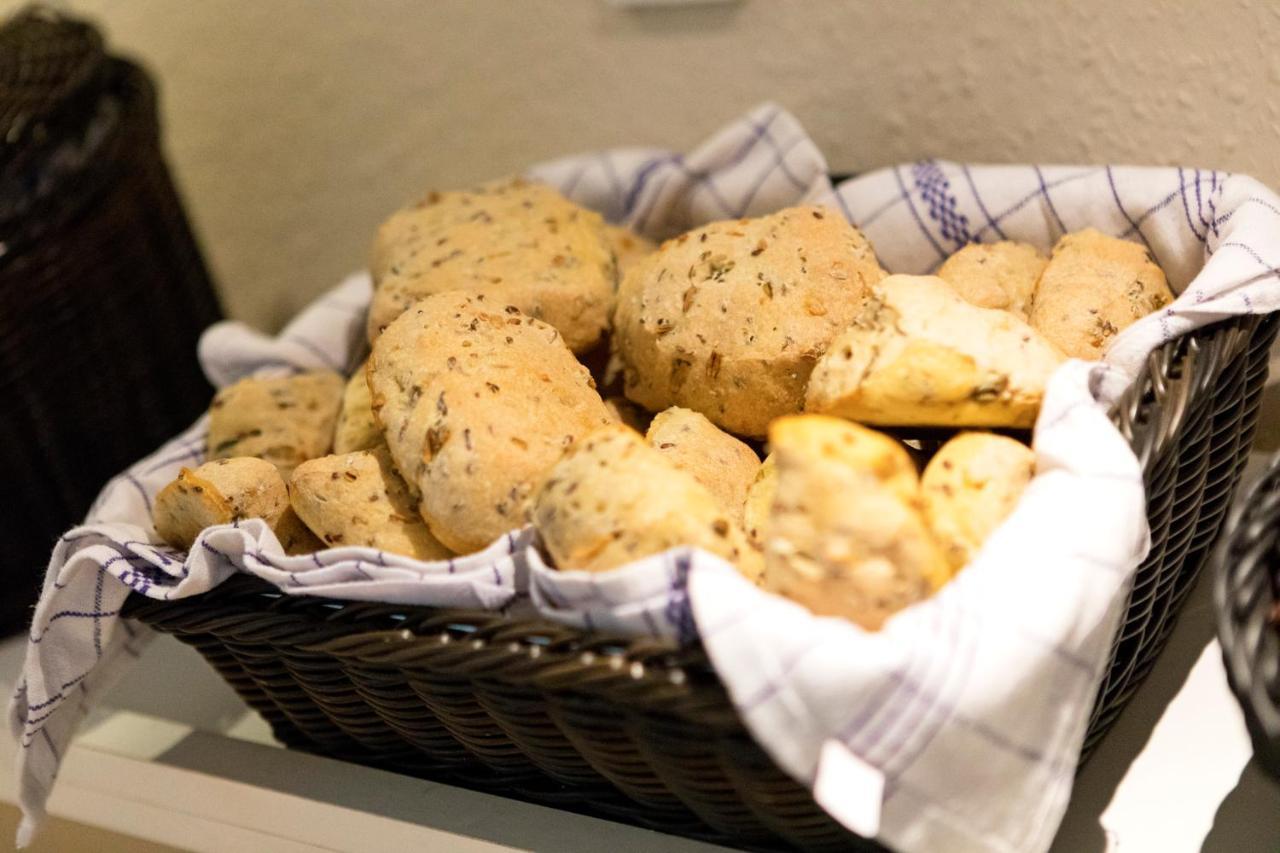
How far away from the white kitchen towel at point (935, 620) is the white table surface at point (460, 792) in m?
0.10

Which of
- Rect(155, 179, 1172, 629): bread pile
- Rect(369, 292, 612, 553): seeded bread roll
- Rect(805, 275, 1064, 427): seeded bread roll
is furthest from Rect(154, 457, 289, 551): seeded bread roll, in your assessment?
Rect(805, 275, 1064, 427): seeded bread roll

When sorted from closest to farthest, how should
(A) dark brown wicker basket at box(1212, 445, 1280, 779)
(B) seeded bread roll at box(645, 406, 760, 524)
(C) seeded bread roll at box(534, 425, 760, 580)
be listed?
(A) dark brown wicker basket at box(1212, 445, 1280, 779) → (C) seeded bread roll at box(534, 425, 760, 580) → (B) seeded bread roll at box(645, 406, 760, 524)

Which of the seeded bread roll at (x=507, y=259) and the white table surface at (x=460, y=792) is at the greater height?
the seeded bread roll at (x=507, y=259)

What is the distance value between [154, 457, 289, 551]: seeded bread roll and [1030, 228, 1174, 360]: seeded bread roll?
22.9 inches

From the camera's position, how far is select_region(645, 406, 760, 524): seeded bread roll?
0.74 metres

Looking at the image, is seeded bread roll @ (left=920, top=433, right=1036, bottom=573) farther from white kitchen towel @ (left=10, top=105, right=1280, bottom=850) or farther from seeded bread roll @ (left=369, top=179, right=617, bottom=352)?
seeded bread roll @ (left=369, top=179, right=617, bottom=352)

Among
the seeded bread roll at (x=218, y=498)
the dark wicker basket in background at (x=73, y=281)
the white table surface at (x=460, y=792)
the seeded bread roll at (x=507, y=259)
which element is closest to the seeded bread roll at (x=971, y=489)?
the white table surface at (x=460, y=792)

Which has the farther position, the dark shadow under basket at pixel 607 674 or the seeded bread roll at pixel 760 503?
the seeded bread roll at pixel 760 503

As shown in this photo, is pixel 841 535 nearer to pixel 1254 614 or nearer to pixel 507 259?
pixel 1254 614

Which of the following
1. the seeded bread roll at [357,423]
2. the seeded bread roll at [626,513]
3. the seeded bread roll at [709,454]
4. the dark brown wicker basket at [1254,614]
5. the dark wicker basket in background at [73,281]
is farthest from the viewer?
the dark wicker basket in background at [73,281]

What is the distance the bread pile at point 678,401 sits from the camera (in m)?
0.60

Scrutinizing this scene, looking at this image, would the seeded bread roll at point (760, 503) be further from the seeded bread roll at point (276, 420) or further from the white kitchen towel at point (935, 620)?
the seeded bread roll at point (276, 420)

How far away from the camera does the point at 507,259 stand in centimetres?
91

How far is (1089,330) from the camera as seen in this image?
762mm
